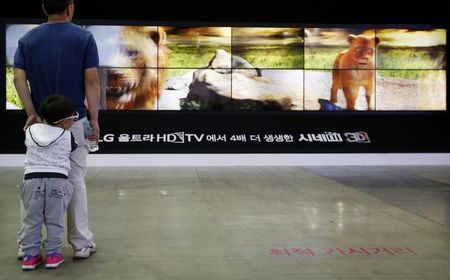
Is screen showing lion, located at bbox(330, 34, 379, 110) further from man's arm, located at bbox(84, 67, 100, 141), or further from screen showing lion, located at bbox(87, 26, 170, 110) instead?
man's arm, located at bbox(84, 67, 100, 141)

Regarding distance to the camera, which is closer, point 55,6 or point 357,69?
point 55,6

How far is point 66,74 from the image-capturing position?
429 centimetres

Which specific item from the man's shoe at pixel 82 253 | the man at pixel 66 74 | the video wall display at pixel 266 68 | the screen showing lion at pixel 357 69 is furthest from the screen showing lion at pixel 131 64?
the man's shoe at pixel 82 253

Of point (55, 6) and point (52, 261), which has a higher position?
point (55, 6)

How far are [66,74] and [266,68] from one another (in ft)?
31.3

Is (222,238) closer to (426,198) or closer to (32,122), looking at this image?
(32,122)

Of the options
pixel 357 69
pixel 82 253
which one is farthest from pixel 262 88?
pixel 82 253

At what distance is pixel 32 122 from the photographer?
14.0 ft

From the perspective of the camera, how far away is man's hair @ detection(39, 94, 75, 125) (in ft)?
13.2

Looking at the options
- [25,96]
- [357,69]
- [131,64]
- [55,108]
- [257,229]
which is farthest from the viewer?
[357,69]

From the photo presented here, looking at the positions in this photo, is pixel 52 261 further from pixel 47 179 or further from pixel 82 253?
pixel 47 179

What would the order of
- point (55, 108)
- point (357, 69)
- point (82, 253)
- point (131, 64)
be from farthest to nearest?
point (357, 69) < point (131, 64) < point (82, 253) < point (55, 108)

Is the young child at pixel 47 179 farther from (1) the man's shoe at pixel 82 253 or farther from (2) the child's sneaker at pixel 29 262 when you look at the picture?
(1) the man's shoe at pixel 82 253

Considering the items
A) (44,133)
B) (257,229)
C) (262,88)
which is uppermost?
(262,88)
